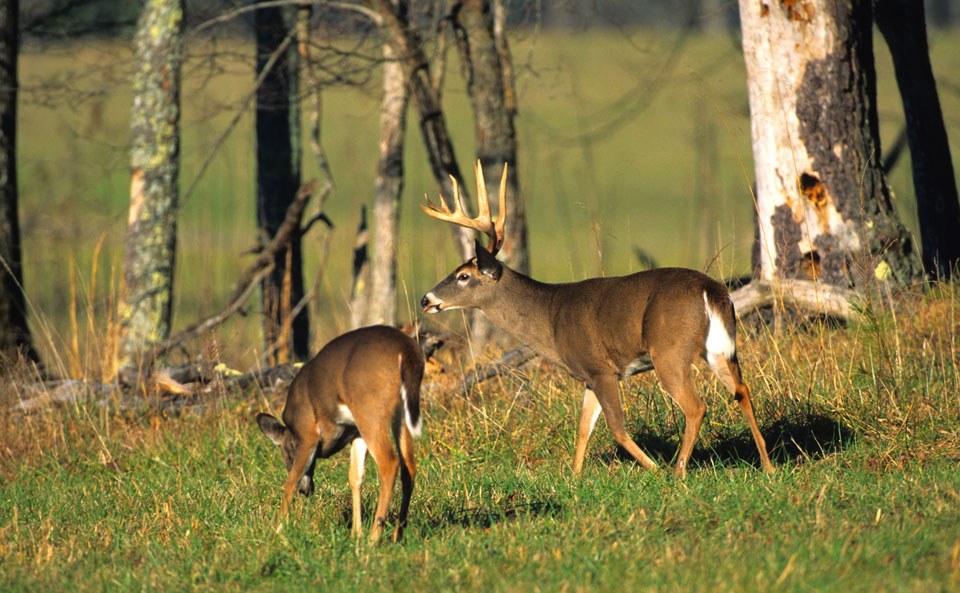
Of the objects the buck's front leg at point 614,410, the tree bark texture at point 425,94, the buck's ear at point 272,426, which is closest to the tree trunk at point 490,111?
the tree bark texture at point 425,94

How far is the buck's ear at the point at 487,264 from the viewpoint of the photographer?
6.25 metres

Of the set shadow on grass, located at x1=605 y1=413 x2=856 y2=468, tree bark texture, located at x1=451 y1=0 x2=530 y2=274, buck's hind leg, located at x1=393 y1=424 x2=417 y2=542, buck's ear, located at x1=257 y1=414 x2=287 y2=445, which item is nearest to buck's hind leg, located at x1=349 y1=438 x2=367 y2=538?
buck's hind leg, located at x1=393 y1=424 x2=417 y2=542

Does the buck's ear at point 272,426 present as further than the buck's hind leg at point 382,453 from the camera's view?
Yes

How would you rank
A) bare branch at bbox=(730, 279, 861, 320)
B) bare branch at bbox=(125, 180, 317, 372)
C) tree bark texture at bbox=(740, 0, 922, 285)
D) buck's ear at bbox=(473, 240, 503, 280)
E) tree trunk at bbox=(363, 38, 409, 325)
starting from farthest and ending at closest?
tree trunk at bbox=(363, 38, 409, 325), bare branch at bbox=(125, 180, 317, 372), tree bark texture at bbox=(740, 0, 922, 285), bare branch at bbox=(730, 279, 861, 320), buck's ear at bbox=(473, 240, 503, 280)

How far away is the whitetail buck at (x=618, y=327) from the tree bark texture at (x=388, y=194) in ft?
15.5

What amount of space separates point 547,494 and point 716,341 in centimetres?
122

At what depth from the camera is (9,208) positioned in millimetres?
9219

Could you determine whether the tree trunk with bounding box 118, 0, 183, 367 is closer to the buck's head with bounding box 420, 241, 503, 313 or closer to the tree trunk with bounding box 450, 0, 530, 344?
the tree trunk with bounding box 450, 0, 530, 344

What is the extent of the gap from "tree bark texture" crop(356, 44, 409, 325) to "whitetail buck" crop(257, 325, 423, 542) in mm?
6527

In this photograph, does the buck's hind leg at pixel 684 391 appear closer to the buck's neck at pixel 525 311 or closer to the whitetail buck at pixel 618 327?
the whitetail buck at pixel 618 327

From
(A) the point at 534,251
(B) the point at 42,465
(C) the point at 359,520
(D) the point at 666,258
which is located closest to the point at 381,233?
(B) the point at 42,465

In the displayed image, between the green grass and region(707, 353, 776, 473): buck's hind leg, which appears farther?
region(707, 353, 776, 473): buck's hind leg

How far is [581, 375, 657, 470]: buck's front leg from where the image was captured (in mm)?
5378

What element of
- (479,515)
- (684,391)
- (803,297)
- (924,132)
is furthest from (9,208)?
(924,132)
